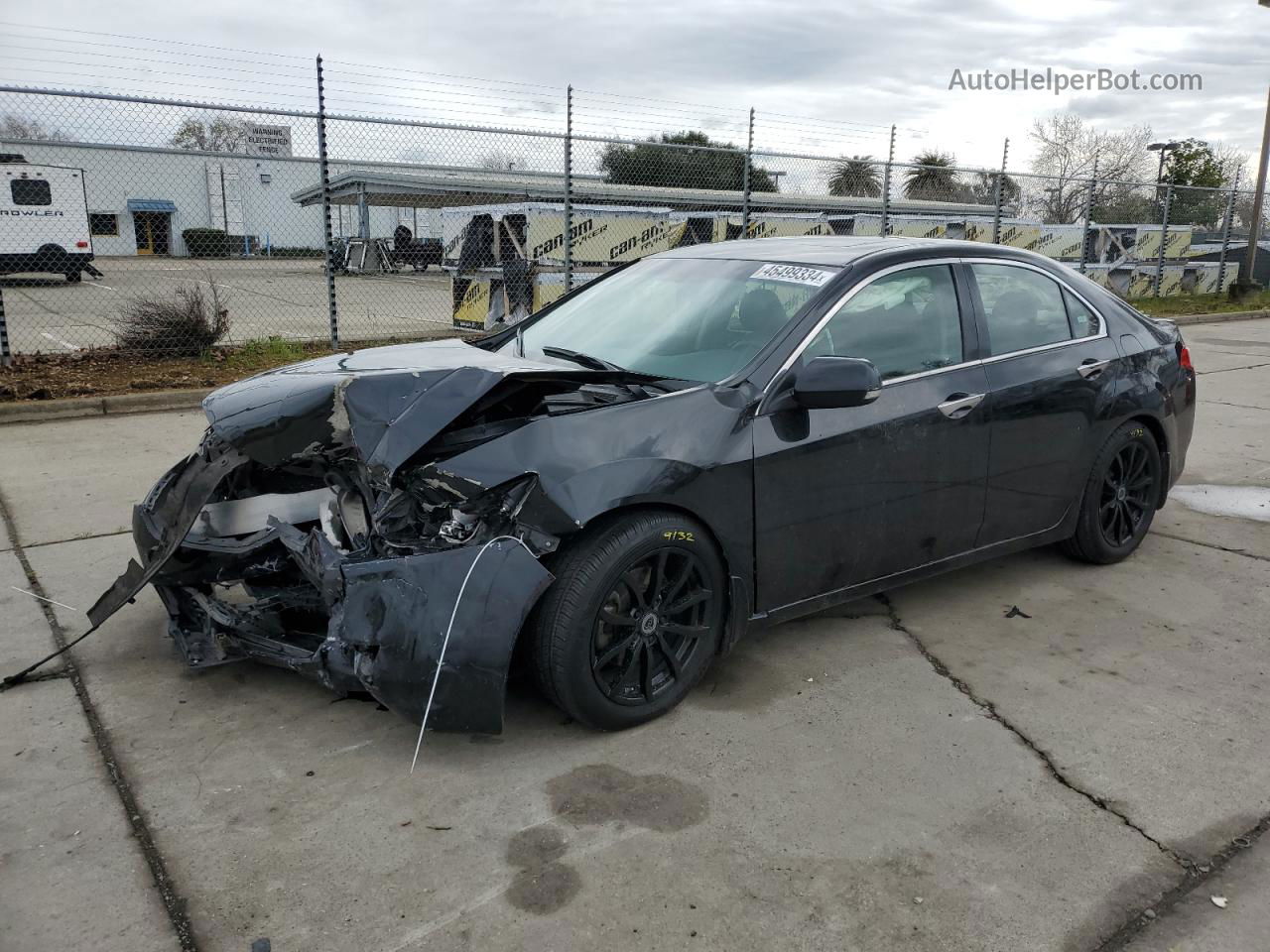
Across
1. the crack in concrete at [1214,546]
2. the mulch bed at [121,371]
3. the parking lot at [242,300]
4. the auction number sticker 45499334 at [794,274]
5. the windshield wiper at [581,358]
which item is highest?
the auction number sticker 45499334 at [794,274]

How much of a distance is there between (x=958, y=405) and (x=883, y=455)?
460 millimetres

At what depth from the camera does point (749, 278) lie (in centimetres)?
391

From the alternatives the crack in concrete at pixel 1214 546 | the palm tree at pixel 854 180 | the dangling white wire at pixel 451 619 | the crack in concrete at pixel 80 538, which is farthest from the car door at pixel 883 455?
the palm tree at pixel 854 180

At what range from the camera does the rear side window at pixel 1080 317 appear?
448 cm

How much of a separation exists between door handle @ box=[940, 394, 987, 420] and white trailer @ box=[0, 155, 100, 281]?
23467 millimetres

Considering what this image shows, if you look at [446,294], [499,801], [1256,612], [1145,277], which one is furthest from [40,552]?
[1145,277]

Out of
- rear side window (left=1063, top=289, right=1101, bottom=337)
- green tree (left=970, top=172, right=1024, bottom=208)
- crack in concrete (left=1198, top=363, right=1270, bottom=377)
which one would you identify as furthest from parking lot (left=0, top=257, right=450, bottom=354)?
crack in concrete (left=1198, top=363, right=1270, bottom=377)

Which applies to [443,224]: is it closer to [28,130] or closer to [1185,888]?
[28,130]

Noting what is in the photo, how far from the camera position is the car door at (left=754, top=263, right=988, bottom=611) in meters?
3.43

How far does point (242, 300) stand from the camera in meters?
19.4

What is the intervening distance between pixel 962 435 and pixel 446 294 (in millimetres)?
19671

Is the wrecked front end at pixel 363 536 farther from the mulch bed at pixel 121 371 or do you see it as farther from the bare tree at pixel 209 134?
the bare tree at pixel 209 134

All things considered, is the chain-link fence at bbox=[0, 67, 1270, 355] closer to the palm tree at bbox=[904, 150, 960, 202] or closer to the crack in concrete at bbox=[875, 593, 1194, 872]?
the palm tree at bbox=[904, 150, 960, 202]

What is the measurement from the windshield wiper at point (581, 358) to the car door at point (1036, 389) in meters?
1.57
